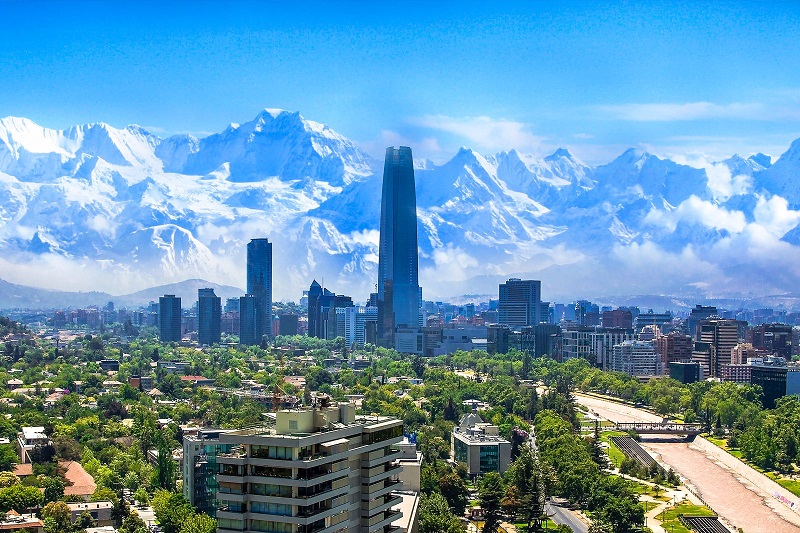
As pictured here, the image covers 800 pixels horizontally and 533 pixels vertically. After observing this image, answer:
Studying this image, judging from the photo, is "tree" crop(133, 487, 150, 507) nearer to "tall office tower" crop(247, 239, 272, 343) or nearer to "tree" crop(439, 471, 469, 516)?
"tree" crop(439, 471, 469, 516)

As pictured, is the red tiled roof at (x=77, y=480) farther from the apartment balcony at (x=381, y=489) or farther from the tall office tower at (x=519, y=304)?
the tall office tower at (x=519, y=304)

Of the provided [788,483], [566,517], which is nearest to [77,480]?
[566,517]

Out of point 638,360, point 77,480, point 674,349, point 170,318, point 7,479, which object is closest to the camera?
point 7,479

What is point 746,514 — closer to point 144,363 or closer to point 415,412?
point 415,412

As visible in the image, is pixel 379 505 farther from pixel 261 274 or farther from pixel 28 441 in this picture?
pixel 261 274

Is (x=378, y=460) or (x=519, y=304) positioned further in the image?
(x=519, y=304)

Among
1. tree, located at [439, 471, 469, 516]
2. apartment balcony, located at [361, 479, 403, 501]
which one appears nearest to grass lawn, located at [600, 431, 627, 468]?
tree, located at [439, 471, 469, 516]

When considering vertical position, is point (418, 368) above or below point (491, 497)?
above

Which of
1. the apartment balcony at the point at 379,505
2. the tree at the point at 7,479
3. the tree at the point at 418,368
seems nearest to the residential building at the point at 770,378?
the tree at the point at 418,368
